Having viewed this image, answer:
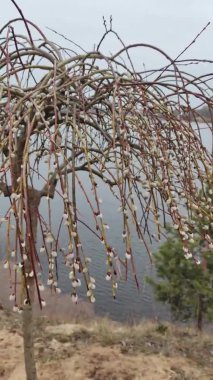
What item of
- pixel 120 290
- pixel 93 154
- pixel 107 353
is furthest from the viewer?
pixel 120 290

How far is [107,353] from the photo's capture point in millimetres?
7027

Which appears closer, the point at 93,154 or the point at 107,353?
the point at 93,154

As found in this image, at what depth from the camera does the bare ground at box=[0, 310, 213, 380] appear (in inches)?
253

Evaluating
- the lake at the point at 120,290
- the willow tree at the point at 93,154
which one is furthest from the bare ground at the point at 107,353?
the lake at the point at 120,290

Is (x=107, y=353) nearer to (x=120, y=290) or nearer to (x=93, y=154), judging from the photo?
(x=93, y=154)

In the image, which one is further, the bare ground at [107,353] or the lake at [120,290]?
the lake at [120,290]

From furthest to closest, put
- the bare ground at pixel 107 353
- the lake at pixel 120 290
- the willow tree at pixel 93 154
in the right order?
the lake at pixel 120 290, the bare ground at pixel 107 353, the willow tree at pixel 93 154

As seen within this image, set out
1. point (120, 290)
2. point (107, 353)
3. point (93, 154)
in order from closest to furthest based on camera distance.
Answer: point (93, 154) < point (107, 353) < point (120, 290)

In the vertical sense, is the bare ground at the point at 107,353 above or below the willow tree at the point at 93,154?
below

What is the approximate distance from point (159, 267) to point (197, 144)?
10549 millimetres

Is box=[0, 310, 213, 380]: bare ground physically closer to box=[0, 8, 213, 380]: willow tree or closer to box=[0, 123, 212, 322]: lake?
box=[0, 8, 213, 380]: willow tree

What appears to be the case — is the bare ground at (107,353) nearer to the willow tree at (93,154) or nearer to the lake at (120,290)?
the willow tree at (93,154)

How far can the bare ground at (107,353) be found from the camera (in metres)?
6.41

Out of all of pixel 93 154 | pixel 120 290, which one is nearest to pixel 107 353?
pixel 93 154
